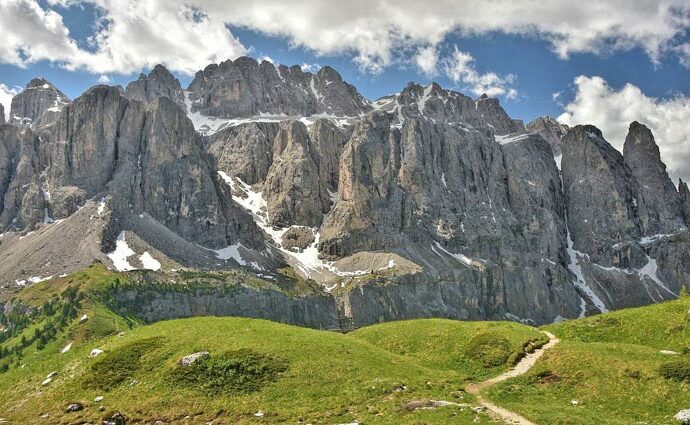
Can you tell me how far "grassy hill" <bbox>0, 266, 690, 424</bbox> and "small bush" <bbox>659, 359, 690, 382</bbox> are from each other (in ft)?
0.24

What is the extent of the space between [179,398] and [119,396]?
4483 millimetres

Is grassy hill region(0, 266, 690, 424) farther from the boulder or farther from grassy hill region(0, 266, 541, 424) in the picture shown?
the boulder

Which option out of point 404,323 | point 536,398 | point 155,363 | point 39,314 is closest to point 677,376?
point 536,398

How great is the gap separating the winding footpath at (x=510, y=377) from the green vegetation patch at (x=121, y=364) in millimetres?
22755

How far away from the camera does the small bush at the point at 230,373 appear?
1634 inches

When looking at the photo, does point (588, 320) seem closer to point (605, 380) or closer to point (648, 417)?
point (605, 380)

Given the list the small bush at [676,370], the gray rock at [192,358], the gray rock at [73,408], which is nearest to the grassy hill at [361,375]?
the small bush at [676,370]

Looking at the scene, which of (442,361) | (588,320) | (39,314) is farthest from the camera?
(39,314)

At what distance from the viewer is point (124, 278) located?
19838 cm

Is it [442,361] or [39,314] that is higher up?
[39,314]

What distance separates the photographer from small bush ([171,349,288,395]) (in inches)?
1634

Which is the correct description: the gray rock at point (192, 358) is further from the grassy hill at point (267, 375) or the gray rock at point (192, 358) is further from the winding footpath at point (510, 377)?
the winding footpath at point (510, 377)

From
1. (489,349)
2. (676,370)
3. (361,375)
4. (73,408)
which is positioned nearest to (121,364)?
(73,408)

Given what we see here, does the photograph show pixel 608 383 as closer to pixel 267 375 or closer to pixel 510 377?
pixel 510 377
